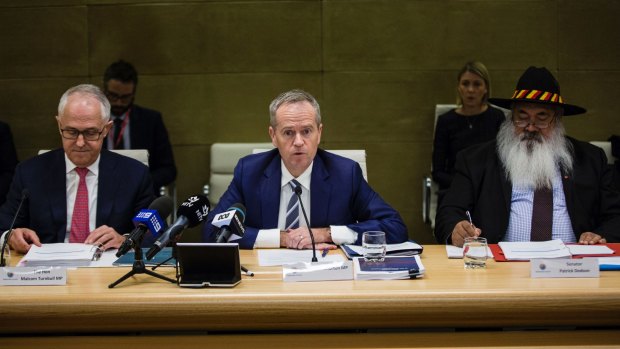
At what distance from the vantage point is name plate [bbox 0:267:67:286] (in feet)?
8.02

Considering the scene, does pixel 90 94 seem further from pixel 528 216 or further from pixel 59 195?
pixel 528 216

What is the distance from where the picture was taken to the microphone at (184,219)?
7.88 feet

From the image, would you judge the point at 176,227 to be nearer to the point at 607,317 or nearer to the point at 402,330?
the point at 402,330

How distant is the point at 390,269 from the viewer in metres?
2.55

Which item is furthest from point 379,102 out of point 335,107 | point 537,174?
point 537,174

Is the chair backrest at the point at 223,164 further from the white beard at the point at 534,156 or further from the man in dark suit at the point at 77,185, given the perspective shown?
the white beard at the point at 534,156

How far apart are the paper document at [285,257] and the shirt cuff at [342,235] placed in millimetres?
184

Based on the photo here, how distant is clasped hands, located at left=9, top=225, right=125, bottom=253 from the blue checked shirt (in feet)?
5.89

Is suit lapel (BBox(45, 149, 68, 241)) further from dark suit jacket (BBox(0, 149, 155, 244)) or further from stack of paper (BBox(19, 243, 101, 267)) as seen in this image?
stack of paper (BBox(19, 243, 101, 267))

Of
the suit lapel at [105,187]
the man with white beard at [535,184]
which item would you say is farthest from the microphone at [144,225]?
the man with white beard at [535,184]

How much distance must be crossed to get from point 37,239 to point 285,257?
999 mm

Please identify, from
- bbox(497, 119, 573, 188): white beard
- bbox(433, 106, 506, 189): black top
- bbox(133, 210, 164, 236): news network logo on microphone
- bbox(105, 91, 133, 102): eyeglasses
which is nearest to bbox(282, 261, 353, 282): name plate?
bbox(133, 210, 164, 236): news network logo on microphone

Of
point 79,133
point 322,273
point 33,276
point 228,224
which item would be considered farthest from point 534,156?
point 33,276

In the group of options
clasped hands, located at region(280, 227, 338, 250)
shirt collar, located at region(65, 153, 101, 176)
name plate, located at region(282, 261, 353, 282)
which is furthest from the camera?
shirt collar, located at region(65, 153, 101, 176)
